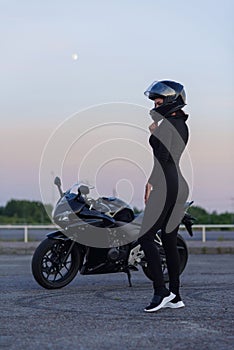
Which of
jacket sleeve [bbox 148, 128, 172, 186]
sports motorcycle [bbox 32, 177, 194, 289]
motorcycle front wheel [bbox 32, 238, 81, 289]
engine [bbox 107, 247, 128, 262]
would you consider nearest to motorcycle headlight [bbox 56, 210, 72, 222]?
sports motorcycle [bbox 32, 177, 194, 289]

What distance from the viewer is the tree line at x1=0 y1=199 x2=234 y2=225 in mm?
48594

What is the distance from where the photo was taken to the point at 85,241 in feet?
31.5

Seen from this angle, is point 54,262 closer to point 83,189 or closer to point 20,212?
point 83,189

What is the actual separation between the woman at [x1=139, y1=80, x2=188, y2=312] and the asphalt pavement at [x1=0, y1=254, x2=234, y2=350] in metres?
0.34

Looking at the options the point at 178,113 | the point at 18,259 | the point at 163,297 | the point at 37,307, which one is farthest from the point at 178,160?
the point at 18,259

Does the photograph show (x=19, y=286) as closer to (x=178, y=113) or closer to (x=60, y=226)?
(x=60, y=226)

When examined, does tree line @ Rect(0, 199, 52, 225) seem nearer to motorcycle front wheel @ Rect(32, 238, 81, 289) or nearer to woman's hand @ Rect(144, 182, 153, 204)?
motorcycle front wheel @ Rect(32, 238, 81, 289)

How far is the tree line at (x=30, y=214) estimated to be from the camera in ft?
159

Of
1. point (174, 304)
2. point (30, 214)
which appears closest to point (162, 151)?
point (174, 304)

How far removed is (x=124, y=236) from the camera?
975cm

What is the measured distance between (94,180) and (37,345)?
14.6 feet

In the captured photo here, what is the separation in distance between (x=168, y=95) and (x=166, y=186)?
2.78ft

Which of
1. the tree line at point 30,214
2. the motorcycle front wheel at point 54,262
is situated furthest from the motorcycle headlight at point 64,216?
the tree line at point 30,214

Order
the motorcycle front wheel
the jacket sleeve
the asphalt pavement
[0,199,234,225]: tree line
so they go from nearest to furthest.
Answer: the asphalt pavement → the jacket sleeve → the motorcycle front wheel → [0,199,234,225]: tree line
